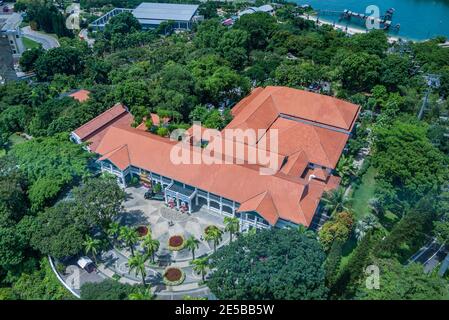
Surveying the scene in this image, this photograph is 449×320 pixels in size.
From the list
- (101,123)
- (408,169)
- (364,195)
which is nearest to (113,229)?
(101,123)

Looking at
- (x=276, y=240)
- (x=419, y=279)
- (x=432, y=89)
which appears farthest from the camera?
(x=432, y=89)

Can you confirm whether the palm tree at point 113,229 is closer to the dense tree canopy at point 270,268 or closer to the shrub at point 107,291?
the shrub at point 107,291

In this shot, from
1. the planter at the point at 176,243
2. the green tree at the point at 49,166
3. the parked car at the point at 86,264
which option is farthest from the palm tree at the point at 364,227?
the green tree at the point at 49,166

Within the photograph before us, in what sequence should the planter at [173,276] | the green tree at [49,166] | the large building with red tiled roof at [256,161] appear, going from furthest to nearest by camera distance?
the green tree at [49,166]
the large building with red tiled roof at [256,161]
the planter at [173,276]
